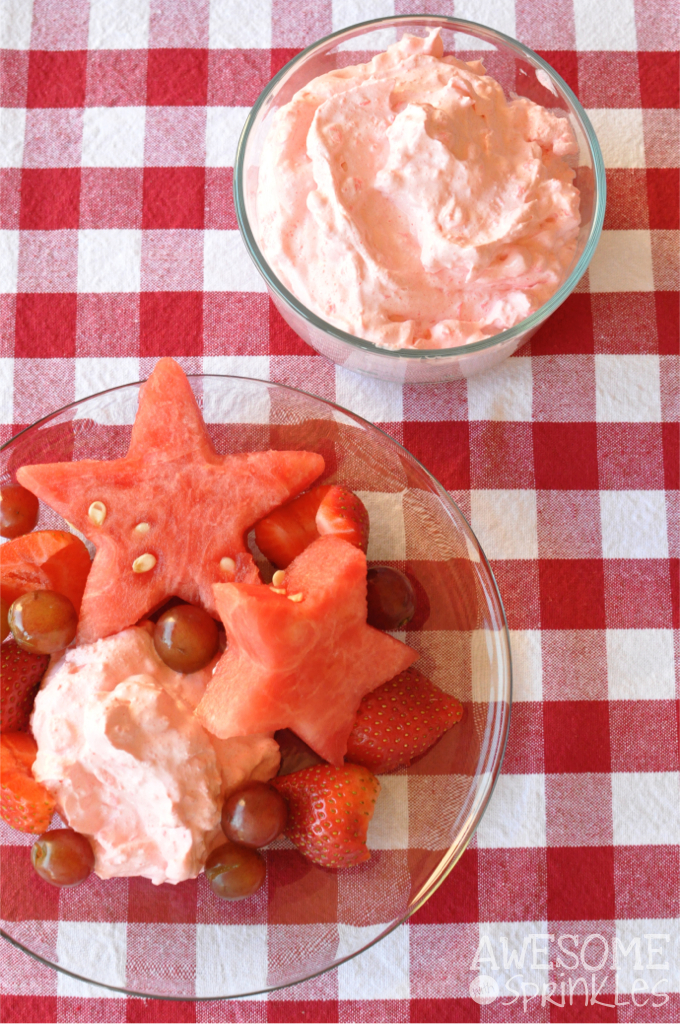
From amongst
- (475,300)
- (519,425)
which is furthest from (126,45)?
(519,425)

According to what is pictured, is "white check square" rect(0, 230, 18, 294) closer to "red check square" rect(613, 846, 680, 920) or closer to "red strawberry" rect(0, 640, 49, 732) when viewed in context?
"red strawberry" rect(0, 640, 49, 732)

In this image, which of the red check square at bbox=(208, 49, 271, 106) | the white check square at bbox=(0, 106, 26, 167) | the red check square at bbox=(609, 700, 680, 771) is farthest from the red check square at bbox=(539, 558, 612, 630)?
the white check square at bbox=(0, 106, 26, 167)

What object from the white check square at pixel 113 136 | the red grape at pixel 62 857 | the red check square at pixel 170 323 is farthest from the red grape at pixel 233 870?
the white check square at pixel 113 136

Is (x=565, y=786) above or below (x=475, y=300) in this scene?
below

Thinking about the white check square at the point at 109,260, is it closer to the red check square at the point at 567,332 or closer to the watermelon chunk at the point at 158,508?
the watermelon chunk at the point at 158,508

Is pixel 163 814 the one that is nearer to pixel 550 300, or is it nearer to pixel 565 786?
pixel 565 786

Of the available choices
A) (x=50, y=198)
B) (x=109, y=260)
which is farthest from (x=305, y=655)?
(x=50, y=198)
